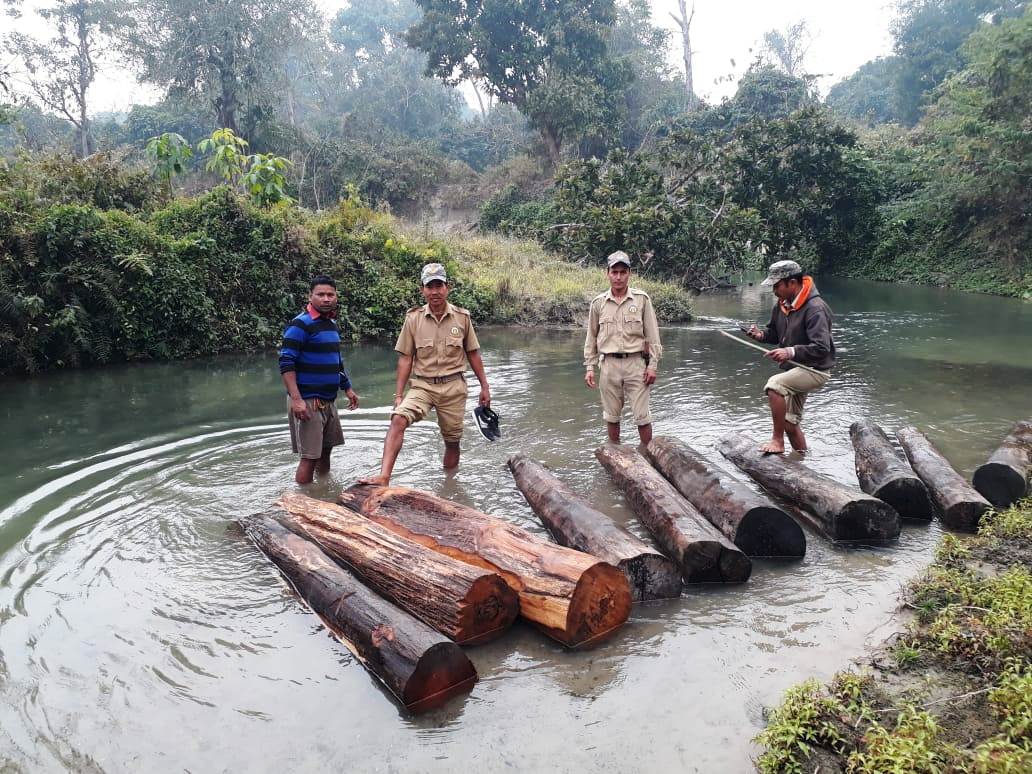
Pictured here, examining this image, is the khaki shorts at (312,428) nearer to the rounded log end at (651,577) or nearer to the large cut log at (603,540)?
the large cut log at (603,540)

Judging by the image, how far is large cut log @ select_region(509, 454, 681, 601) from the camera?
4176 millimetres

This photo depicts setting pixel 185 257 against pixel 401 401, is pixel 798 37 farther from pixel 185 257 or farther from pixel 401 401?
pixel 401 401

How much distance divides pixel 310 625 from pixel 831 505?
352 cm

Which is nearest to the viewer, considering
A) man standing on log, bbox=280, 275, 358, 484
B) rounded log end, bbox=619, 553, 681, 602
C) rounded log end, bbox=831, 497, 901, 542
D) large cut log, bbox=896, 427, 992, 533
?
rounded log end, bbox=619, 553, 681, 602

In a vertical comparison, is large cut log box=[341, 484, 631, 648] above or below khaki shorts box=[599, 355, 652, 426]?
below

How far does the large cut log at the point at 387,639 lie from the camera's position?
3.28 meters

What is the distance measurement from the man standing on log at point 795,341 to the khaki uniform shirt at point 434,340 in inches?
102

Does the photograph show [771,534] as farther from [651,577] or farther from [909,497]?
[909,497]

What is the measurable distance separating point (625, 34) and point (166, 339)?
3975 centimetres

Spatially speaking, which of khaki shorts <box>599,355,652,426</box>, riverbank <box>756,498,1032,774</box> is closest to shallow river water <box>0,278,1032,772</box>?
riverbank <box>756,498,1032,774</box>

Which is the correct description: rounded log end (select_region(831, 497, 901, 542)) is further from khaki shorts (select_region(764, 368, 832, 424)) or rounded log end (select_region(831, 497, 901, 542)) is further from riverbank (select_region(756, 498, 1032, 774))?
khaki shorts (select_region(764, 368, 832, 424))

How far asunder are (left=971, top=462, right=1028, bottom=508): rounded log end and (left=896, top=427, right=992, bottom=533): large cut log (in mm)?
124

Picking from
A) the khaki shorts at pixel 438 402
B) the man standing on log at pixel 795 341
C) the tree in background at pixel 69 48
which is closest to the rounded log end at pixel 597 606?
the khaki shorts at pixel 438 402

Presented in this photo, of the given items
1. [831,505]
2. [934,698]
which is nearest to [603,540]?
[831,505]
